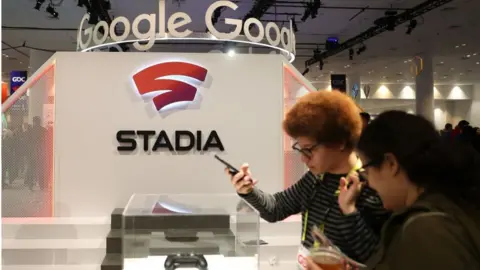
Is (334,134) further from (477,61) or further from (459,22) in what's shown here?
(477,61)

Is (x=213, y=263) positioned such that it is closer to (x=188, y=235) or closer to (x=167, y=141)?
(x=188, y=235)

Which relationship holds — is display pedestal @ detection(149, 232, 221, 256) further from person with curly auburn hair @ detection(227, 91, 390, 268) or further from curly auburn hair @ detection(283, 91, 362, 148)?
curly auburn hair @ detection(283, 91, 362, 148)

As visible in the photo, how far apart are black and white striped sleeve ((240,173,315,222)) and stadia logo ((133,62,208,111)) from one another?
3526mm

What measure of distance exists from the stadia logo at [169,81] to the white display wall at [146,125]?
71mm

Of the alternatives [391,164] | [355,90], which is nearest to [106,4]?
[391,164]

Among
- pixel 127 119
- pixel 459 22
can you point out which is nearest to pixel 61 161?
pixel 127 119

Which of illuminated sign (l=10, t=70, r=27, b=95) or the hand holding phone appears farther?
illuminated sign (l=10, t=70, r=27, b=95)

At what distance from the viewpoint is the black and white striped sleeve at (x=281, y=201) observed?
2000 millimetres

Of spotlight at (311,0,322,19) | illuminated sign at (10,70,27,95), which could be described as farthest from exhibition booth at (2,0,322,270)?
illuminated sign at (10,70,27,95)

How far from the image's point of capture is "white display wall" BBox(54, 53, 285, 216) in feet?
17.7

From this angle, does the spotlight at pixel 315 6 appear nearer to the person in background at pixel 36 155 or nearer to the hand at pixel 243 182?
the person in background at pixel 36 155

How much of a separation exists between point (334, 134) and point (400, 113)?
0.47 metres

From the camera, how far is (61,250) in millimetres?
4746

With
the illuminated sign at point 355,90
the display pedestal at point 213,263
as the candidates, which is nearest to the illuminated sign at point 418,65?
the illuminated sign at point 355,90
